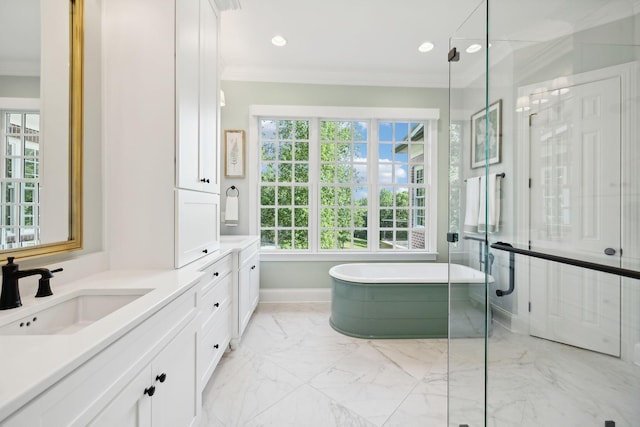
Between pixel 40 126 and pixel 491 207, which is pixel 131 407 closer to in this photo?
pixel 40 126

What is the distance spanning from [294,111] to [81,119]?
2.41m

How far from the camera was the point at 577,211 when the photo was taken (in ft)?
5.17

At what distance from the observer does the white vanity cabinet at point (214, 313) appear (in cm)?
162

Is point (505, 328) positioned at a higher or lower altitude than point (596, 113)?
lower

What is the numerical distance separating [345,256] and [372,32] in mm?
2466

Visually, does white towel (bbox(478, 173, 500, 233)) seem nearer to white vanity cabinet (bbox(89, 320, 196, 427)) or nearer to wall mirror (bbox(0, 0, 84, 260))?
Result: white vanity cabinet (bbox(89, 320, 196, 427))

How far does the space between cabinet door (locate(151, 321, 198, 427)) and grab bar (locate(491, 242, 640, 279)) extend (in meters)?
1.77

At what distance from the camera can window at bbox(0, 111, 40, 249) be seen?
0.95m

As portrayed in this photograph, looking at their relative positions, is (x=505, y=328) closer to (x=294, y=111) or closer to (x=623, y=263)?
(x=623, y=263)

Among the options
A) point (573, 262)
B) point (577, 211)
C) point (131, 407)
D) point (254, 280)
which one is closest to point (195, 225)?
point (131, 407)

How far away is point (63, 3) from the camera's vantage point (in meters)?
1.21

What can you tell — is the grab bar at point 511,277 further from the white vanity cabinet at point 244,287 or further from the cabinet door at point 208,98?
the cabinet door at point 208,98

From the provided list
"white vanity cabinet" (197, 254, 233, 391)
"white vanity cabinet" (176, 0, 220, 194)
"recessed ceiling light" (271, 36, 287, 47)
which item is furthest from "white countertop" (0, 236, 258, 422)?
"recessed ceiling light" (271, 36, 287, 47)

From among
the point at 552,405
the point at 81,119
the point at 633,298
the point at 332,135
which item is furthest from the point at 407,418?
the point at 332,135
